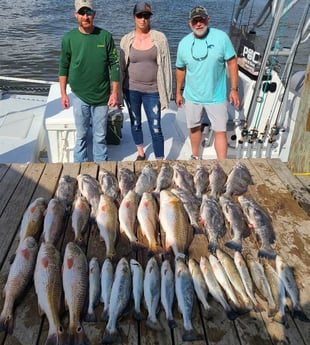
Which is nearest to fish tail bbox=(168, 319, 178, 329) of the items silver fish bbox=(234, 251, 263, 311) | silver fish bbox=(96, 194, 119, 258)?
silver fish bbox=(234, 251, 263, 311)

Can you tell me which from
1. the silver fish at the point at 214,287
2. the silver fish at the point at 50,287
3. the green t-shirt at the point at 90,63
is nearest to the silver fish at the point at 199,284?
the silver fish at the point at 214,287

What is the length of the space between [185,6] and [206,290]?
2371 cm

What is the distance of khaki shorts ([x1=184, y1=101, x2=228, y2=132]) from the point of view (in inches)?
177

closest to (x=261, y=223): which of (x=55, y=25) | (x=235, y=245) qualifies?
(x=235, y=245)

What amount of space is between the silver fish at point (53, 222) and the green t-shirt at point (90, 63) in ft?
6.14

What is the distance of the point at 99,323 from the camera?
2119 millimetres

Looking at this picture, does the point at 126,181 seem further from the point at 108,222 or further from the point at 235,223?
the point at 235,223

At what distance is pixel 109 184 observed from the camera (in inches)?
132

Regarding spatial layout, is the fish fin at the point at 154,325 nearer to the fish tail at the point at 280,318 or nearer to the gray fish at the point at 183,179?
the fish tail at the point at 280,318

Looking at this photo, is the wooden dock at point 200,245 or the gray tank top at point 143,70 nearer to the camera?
the wooden dock at point 200,245

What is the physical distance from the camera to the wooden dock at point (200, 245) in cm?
205

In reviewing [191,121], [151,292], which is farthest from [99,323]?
[191,121]

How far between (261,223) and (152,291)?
3.43 ft

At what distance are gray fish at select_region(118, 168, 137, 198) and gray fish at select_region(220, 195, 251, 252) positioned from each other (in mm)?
831
